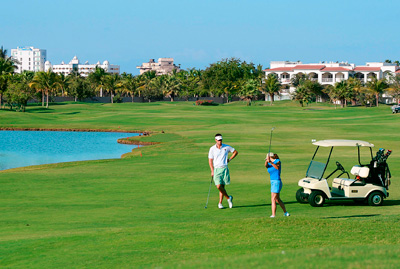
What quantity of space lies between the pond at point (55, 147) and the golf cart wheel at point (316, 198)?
90.4 feet

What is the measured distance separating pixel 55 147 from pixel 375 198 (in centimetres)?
4219

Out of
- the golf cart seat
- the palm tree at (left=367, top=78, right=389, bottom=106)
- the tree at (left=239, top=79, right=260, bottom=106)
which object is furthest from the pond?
the palm tree at (left=367, top=78, right=389, bottom=106)

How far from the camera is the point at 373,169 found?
20203 millimetres

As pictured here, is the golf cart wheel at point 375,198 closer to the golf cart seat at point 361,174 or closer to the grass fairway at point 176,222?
the grass fairway at point 176,222

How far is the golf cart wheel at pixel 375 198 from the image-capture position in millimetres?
20297

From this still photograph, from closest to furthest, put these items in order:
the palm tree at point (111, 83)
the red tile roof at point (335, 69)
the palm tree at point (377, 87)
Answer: the palm tree at point (377, 87), the palm tree at point (111, 83), the red tile roof at point (335, 69)

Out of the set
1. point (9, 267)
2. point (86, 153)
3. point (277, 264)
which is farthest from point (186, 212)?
point (86, 153)

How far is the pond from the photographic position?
48.0 m

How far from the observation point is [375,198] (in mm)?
20312

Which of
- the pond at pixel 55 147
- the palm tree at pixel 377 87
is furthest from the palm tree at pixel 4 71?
the palm tree at pixel 377 87

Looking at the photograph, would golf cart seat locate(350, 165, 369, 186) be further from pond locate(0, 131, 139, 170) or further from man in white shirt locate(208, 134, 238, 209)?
pond locate(0, 131, 139, 170)

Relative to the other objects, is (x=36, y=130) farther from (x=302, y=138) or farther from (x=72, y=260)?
(x=72, y=260)

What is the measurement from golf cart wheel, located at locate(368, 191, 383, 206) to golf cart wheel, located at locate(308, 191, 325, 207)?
5.11 feet

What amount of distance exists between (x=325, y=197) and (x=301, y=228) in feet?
17.1
